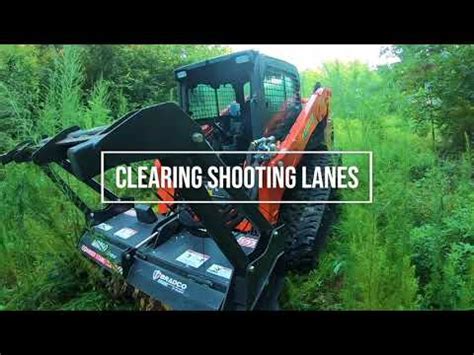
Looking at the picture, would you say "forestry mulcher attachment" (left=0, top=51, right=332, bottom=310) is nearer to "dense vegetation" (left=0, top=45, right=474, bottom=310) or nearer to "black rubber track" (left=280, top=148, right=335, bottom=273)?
"black rubber track" (left=280, top=148, right=335, bottom=273)

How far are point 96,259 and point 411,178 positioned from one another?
1.64 metres

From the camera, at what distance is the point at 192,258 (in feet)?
5.91

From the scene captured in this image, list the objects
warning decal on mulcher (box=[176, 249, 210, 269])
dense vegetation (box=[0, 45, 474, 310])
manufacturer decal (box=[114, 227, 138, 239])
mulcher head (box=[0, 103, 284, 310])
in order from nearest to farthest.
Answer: mulcher head (box=[0, 103, 284, 310])
warning decal on mulcher (box=[176, 249, 210, 269])
dense vegetation (box=[0, 45, 474, 310])
manufacturer decal (box=[114, 227, 138, 239])

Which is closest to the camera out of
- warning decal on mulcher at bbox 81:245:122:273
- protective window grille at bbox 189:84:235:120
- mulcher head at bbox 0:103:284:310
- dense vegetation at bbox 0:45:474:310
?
mulcher head at bbox 0:103:284:310

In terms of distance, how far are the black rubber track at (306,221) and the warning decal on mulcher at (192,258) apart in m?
0.45

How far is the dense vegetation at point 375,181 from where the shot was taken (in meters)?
1.89

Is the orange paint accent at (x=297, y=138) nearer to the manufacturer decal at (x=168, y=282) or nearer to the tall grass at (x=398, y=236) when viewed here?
the tall grass at (x=398, y=236)

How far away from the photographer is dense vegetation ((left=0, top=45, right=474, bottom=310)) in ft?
6.20

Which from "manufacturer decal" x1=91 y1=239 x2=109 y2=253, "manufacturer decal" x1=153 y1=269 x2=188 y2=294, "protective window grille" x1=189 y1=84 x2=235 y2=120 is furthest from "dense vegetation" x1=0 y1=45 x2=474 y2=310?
"manufacturer decal" x1=153 y1=269 x2=188 y2=294

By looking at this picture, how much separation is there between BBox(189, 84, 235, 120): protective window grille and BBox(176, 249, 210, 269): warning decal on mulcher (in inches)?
37.2

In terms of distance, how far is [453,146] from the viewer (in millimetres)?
2150

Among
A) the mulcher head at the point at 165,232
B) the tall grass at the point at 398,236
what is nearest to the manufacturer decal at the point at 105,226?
the mulcher head at the point at 165,232

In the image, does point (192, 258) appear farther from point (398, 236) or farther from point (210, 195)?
point (398, 236)
